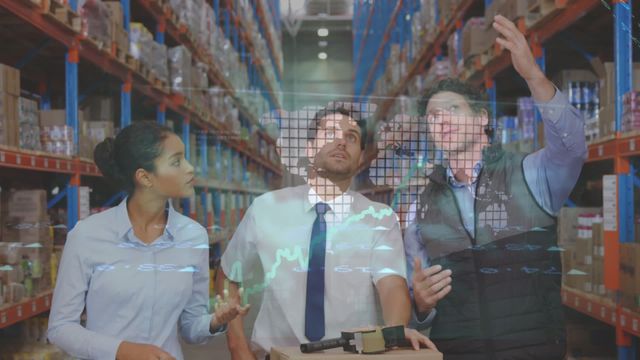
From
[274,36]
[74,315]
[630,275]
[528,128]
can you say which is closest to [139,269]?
[74,315]

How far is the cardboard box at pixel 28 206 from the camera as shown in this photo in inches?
127

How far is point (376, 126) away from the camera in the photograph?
2734 mm

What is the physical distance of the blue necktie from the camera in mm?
2613

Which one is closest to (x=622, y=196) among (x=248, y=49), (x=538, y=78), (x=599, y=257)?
(x=599, y=257)

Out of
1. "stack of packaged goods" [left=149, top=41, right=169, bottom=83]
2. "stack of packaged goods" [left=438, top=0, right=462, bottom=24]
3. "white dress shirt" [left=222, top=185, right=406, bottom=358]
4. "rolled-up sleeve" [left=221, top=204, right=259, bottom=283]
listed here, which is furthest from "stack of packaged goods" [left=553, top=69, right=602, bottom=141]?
"stack of packaged goods" [left=149, top=41, right=169, bottom=83]

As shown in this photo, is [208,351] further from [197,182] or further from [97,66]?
[97,66]

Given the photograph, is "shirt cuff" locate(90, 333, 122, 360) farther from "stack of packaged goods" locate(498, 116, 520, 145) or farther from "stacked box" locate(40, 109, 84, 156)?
"stack of packaged goods" locate(498, 116, 520, 145)

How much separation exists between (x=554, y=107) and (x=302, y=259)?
120 centimetres

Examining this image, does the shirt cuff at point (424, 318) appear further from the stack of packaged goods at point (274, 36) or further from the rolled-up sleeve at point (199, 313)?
the stack of packaged goods at point (274, 36)

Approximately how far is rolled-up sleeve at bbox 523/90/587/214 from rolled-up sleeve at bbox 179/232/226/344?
4.46 ft

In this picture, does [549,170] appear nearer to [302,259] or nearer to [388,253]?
[388,253]

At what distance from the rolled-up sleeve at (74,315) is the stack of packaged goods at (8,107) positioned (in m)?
1.08

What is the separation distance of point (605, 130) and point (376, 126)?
51.9 inches

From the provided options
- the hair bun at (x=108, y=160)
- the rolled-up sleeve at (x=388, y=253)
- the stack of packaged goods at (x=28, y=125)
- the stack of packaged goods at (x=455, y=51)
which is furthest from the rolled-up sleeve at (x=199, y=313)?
the stack of packaged goods at (x=455, y=51)
